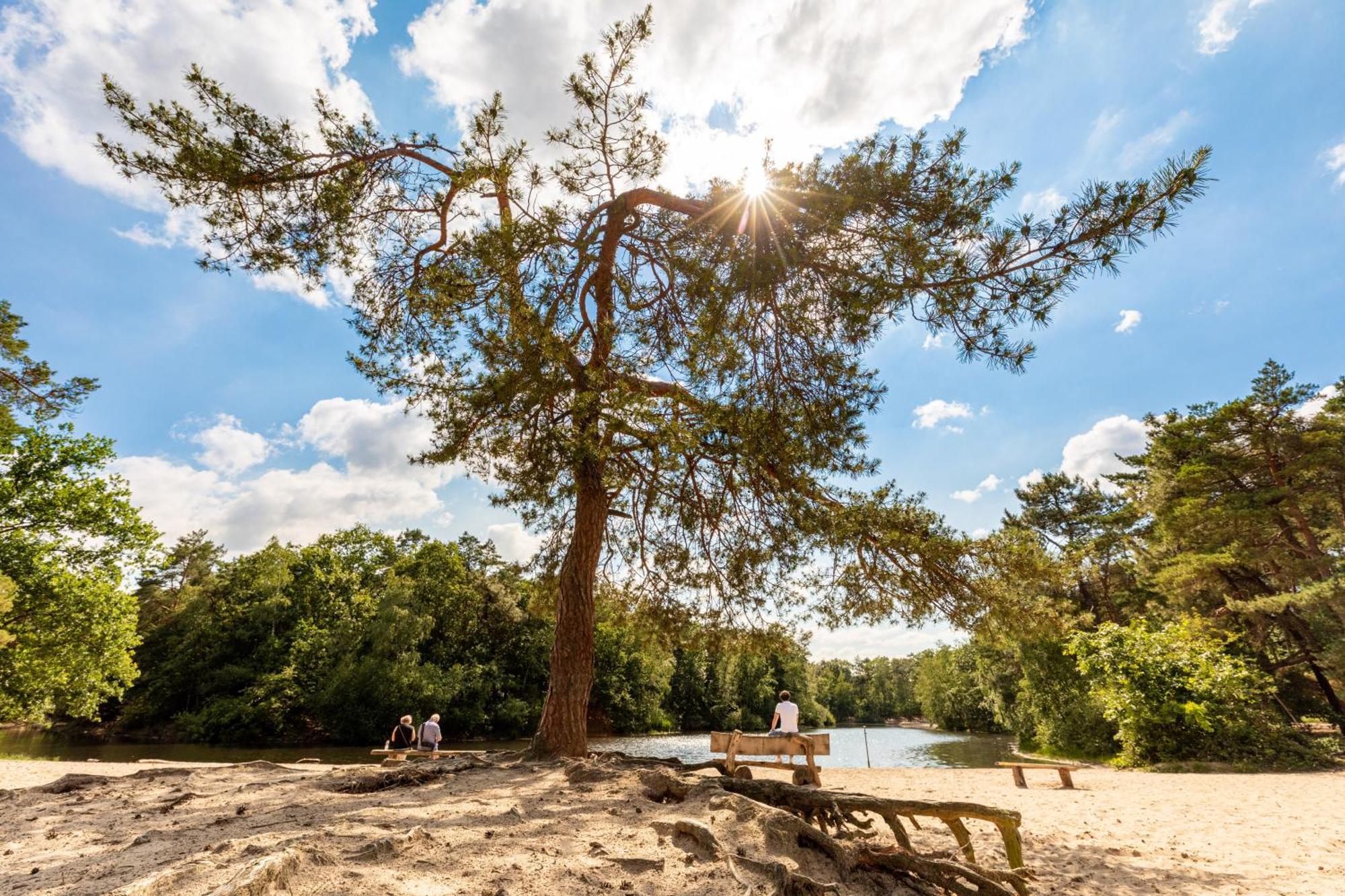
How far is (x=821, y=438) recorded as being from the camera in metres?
7.14

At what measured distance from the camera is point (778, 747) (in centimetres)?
752

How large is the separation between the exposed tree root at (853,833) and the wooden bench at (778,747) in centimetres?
209

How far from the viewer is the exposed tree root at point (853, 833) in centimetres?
369

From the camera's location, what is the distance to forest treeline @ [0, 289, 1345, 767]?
12.1m

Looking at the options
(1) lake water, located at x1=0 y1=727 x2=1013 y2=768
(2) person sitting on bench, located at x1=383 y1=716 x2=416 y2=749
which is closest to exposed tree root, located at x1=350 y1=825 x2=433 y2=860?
(2) person sitting on bench, located at x1=383 y1=716 x2=416 y2=749

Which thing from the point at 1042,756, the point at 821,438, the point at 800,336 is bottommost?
the point at 1042,756

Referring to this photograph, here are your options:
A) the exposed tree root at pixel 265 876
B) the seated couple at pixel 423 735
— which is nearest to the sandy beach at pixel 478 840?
the exposed tree root at pixel 265 876

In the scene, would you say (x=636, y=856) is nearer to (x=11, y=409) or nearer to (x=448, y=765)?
(x=448, y=765)

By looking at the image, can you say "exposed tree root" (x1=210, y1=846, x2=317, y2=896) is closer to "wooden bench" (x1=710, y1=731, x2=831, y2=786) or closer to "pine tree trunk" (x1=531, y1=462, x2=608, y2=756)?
"pine tree trunk" (x1=531, y1=462, x2=608, y2=756)

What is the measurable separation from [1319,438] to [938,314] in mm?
17901

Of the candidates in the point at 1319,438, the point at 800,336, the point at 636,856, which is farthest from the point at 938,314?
the point at 1319,438

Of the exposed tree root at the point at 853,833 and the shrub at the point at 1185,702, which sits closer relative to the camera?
the exposed tree root at the point at 853,833

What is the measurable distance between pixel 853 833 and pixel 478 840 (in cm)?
304

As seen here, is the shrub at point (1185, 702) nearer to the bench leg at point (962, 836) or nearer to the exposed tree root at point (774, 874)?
the bench leg at point (962, 836)
